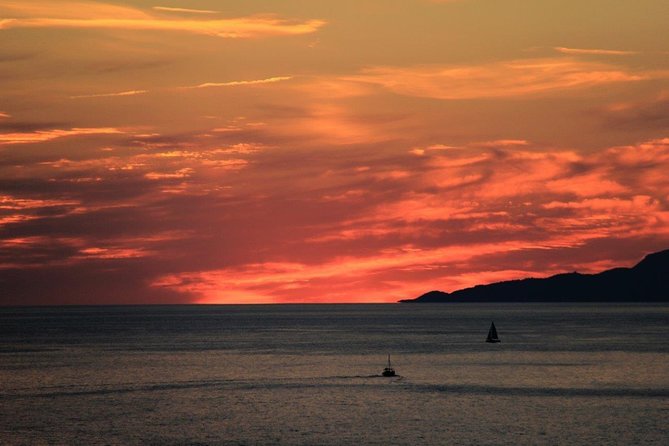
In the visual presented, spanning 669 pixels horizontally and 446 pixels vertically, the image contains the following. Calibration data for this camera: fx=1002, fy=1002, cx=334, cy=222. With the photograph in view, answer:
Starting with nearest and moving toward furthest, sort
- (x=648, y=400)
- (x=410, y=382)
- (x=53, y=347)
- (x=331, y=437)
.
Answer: (x=331, y=437)
(x=648, y=400)
(x=410, y=382)
(x=53, y=347)

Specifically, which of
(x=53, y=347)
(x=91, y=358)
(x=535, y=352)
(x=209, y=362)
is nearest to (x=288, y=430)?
(x=209, y=362)

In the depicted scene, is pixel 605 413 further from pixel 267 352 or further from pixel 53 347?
pixel 53 347

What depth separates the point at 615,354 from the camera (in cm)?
15212

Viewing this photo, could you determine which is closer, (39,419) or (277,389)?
(39,419)

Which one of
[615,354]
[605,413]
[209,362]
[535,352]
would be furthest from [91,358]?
[605,413]

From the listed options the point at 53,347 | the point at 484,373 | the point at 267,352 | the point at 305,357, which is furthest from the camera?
the point at 53,347

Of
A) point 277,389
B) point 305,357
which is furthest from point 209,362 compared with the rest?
point 277,389

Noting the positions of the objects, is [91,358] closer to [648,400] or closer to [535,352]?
[535,352]

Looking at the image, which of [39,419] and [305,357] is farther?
[305,357]

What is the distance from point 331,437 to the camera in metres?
71.4

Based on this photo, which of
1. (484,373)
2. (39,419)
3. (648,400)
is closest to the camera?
(39,419)

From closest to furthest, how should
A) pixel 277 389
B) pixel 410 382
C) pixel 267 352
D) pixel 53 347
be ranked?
pixel 277 389
pixel 410 382
pixel 267 352
pixel 53 347

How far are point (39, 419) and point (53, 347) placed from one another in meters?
104

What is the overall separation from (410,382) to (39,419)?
43.4 m
